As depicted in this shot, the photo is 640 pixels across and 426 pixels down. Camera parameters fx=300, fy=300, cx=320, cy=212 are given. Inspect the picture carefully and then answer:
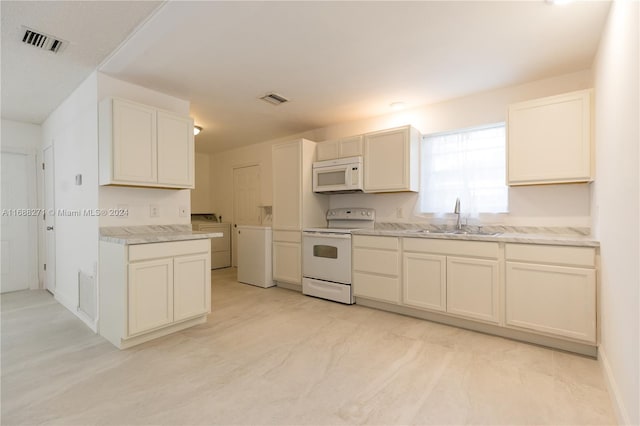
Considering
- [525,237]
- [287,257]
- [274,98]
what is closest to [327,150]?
[274,98]

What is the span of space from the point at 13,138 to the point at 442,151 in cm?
576

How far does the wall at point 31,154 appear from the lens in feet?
13.6

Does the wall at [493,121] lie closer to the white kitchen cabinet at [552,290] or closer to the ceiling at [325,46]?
the ceiling at [325,46]

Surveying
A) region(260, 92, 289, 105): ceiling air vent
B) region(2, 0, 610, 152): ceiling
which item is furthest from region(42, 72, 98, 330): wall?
region(260, 92, 289, 105): ceiling air vent

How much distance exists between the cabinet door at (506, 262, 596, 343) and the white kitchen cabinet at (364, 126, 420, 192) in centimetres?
145

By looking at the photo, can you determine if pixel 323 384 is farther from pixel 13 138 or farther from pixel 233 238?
pixel 13 138

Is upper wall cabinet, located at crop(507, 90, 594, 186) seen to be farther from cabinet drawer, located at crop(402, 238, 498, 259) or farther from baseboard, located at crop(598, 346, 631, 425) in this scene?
baseboard, located at crop(598, 346, 631, 425)

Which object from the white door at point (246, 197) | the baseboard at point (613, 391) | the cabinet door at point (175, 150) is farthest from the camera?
the white door at point (246, 197)

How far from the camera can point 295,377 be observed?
2.00 metres

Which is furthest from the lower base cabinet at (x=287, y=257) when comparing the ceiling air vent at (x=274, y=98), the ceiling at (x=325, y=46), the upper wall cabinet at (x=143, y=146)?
the ceiling at (x=325, y=46)

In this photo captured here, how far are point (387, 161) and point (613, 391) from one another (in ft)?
8.81

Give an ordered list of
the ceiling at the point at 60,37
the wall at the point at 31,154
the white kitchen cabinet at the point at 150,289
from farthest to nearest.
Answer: the wall at the point at 31,154
the white kitchen cabinet at the point at 150,289
the ceiling at the point at 60,37

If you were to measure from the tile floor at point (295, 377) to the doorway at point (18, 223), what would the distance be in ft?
5.60

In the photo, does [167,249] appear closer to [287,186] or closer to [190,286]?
[190,286]
